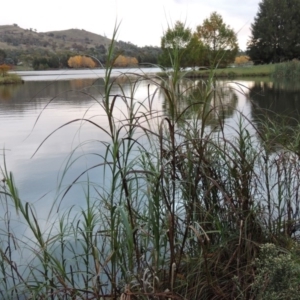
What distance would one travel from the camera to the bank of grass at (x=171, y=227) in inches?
63.9

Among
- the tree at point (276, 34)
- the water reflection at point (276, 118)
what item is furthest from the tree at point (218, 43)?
the tree at point (276, 34)

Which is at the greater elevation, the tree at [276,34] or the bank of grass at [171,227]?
Answer: the tree at [276,34]

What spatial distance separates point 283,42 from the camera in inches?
1401

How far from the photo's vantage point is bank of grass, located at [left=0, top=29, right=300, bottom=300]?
162cm

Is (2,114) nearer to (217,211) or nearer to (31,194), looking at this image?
(31,194)

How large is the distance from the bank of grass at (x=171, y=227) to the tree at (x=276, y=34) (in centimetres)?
3550

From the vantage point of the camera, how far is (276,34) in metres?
36.0

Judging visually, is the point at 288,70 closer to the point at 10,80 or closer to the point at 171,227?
the point at 10,80

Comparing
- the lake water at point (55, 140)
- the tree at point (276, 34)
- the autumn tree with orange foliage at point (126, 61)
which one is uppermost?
the tree at point (276, 34)

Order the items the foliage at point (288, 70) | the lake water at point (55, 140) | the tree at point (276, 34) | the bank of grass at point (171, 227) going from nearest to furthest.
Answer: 1. the bank of grass at point (171, 227)
2. the lake water at point (55, 140)
3. the foliage at point (288, 70)
4. the tree at point (276, 34)

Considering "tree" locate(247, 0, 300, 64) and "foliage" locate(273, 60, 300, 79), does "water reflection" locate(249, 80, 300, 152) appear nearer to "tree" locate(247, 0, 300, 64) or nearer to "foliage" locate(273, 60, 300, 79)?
"foliage" locate(273, 60, 300, 79)

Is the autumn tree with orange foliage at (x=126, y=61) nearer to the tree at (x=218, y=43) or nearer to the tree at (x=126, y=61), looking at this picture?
the tree at (x=126, y=61)

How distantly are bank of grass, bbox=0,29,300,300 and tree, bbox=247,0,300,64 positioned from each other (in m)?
35.5

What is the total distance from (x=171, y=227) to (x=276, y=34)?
37.2m
